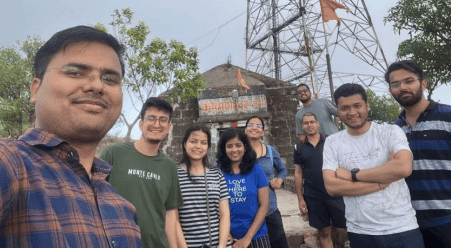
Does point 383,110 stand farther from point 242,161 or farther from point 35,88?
point 35,88

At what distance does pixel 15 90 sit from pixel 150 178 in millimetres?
15044

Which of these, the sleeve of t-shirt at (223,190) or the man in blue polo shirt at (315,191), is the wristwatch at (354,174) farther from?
the man in blue polo shirt at (315,191)

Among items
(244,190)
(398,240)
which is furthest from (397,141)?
(244,190)

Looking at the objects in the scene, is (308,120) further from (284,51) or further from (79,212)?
(284,51)

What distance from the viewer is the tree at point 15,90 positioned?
508 inches

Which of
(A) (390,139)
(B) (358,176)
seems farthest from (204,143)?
(A) (390,139)

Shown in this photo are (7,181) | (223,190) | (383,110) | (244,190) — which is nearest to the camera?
(7,181)

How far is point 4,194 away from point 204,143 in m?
1.97

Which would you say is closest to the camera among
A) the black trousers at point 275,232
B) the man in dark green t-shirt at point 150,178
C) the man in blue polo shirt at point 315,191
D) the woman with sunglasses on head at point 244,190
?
the man in dark green t-shirt at point 150,178

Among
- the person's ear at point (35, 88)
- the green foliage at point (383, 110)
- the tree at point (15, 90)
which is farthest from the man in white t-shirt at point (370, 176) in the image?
the green foliage at point (383, 110)

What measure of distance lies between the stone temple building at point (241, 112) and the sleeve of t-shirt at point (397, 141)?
10486mm

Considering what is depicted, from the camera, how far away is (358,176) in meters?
2.10

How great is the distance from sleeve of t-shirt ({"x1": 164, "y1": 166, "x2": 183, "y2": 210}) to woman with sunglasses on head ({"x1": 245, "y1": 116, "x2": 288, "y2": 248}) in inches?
49.5

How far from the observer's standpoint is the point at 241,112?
12.9 meters
